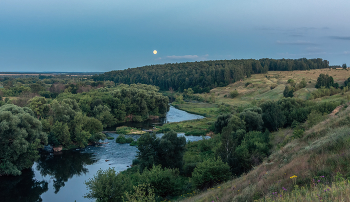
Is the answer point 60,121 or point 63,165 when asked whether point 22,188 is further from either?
point 60,121

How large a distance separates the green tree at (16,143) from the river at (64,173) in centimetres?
180

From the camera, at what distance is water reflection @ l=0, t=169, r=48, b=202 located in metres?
32.2

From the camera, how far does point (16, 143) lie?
3834 centimetres

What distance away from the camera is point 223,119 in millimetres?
60156

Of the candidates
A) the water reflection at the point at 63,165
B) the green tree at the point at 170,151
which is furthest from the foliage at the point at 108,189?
the water reflection at the point at 63,165

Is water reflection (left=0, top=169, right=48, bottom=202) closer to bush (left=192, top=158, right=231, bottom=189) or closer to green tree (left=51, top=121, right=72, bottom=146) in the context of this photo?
green tree (left=51, top=121, right=72, bottom=146)

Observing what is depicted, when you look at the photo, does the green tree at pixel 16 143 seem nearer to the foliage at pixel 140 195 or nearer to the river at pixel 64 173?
the river at pixel 64 173

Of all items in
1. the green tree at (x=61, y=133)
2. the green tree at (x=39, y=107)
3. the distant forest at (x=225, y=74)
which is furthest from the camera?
the distant forest at (x=225, y=74)

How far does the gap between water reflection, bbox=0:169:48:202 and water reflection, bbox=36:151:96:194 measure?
2.00 m

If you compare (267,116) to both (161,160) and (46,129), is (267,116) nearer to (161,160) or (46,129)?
(161,160)

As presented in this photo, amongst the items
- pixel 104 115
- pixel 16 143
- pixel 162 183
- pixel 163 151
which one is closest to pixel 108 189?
pixel 162 183

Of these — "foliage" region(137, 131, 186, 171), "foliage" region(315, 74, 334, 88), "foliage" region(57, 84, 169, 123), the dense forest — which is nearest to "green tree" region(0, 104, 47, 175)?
the dense forest

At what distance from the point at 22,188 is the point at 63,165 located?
8725mm

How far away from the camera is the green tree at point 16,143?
3806cm
